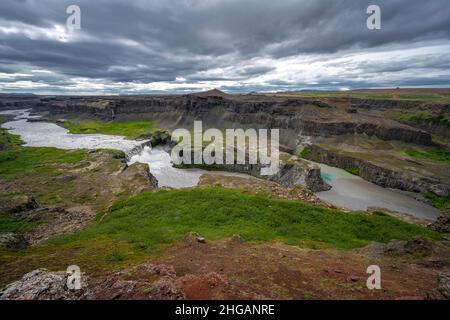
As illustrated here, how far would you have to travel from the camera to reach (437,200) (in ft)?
152

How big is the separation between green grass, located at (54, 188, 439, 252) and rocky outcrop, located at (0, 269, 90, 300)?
7.01 m

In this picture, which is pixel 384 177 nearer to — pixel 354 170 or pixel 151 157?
pixel 354 170

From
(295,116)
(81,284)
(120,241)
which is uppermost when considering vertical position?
(295,116)

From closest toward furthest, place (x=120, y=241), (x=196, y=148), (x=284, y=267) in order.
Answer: (x=284, y=267)
(x=120, y=241)
(x=196, y=148)

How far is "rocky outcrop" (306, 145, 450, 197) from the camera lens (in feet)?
160

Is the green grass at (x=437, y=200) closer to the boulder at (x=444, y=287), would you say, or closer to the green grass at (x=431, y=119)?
the boulder at (x=444, y=287)

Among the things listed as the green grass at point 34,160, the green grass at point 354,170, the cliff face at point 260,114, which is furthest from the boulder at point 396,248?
the cliff face at point 260,114

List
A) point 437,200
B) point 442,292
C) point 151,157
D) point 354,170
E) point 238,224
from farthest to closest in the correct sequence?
1. point 151,157
2. point 354,170
3. point 437,200
4. point 238,224
5. point 442,292

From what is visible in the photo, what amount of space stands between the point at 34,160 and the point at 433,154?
100382 millimetres

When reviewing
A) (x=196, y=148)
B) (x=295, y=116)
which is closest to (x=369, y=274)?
(x=196, y=148)

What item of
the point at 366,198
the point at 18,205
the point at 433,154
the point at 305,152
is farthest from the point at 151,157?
the point at 433,154
